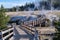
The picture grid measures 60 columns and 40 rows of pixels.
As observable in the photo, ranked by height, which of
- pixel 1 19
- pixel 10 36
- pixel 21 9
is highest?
pixel 10 36

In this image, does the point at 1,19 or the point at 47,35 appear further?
the point at 1,19

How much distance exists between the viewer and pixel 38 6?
53.1ft

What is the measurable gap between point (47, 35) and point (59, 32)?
0.46 metres

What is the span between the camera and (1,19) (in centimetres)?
679

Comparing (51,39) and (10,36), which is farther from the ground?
(10,36)

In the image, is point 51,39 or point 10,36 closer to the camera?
point 10,36

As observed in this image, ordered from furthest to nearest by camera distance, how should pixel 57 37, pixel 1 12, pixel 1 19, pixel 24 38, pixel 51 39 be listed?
1. pixel 1 12
2. pixel 1 19
3. pixel 51 39
4. pixel 57 37
5. pixel 24 38

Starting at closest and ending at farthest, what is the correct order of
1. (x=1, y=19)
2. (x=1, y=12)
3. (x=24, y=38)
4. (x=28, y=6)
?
(x=24, y=38) < (x=1, y=19) < (x=1, y=12) < (x=28, y=6)

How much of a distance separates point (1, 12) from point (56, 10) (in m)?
7.52

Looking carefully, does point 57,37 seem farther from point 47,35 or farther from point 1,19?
point 1,19

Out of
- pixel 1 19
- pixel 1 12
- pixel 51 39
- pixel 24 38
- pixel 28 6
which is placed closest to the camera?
pixel 24 38

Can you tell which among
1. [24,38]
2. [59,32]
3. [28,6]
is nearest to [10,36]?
[24,38]

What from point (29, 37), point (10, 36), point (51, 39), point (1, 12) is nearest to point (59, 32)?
point (51, 39)

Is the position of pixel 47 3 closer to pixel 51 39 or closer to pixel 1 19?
pixel 1 19
